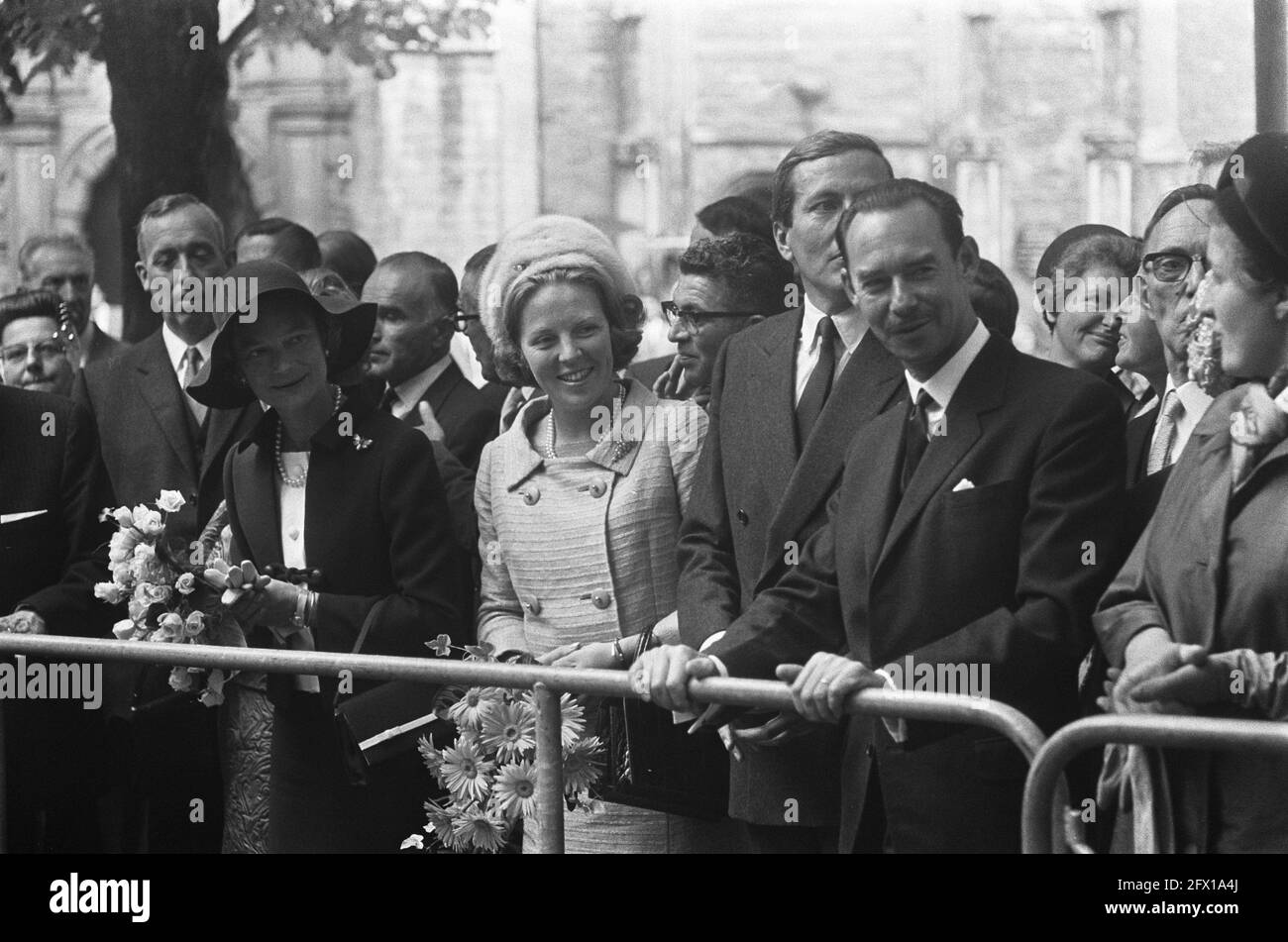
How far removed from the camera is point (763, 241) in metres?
5.91

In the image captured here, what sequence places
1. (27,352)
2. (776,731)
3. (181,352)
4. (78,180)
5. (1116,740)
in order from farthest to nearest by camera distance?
(78,180) → (27,352) → (181,352) → (776,731) → (1116,740)

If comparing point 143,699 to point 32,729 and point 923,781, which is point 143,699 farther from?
point 923,781

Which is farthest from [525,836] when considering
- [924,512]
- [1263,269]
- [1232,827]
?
[1263,269]

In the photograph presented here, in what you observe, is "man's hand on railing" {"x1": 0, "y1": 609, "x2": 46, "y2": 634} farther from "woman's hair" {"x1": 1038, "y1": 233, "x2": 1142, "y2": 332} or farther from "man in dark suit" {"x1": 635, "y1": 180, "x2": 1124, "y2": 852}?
"woman's hair" {"x1": 1038, "y1": 233, "x2": 1142, "y2": 332}

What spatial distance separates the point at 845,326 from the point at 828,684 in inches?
50.5

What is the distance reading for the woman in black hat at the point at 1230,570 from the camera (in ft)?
12.8

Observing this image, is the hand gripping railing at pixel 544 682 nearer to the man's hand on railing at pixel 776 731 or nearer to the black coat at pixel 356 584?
the man's hand on railing at pixel 776 731

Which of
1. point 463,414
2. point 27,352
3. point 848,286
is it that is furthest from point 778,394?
point 27,352

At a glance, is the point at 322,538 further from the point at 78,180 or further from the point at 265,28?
the point at 78,180

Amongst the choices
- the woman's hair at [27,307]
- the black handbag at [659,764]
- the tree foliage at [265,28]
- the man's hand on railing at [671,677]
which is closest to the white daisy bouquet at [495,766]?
the black handbag at [659,764]

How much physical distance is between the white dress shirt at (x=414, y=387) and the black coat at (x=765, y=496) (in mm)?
2010

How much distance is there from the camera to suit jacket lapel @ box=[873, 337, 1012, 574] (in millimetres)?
4406

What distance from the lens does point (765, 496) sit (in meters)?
4.97

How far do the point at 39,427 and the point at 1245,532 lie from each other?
12.2 feet
